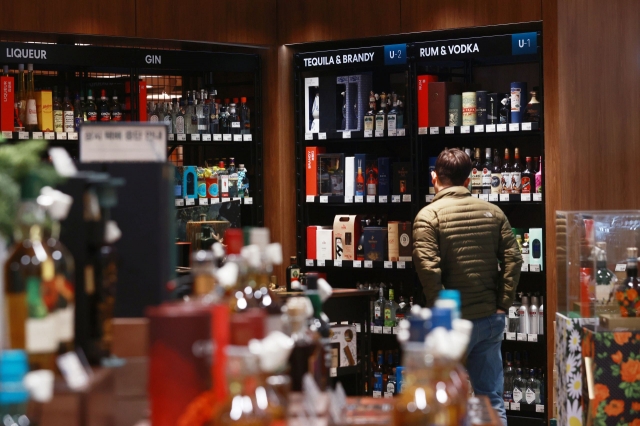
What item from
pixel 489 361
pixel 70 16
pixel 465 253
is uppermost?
pixel 70 16

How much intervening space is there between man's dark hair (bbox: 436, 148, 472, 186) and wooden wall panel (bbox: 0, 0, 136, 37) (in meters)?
2.32

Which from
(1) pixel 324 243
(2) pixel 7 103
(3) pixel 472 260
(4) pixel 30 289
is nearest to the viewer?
(4) pixel 30 289

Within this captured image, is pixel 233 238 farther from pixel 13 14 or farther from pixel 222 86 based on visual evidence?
pixel 222 86

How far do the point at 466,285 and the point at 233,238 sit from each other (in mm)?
3324

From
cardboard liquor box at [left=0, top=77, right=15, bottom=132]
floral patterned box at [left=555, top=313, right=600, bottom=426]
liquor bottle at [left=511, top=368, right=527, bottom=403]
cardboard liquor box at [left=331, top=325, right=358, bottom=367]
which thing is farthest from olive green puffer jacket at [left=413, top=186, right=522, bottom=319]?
cardboard liquor box at [left=0, top=77, right=15, bottom=132]

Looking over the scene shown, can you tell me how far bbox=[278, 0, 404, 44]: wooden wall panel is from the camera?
634cm

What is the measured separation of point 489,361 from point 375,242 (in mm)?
1557

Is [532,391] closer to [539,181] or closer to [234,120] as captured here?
[539,181]

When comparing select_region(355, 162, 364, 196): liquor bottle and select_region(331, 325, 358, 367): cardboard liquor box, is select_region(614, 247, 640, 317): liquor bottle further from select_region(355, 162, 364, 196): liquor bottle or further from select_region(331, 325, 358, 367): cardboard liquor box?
select_region(355, 162, 364, 196): liquor bottle

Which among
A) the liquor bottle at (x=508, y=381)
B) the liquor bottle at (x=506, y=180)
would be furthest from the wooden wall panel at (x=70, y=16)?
the liquor bottle at (x=508, y=381)

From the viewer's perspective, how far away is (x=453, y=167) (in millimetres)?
5188

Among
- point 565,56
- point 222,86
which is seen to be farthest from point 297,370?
point 222,86

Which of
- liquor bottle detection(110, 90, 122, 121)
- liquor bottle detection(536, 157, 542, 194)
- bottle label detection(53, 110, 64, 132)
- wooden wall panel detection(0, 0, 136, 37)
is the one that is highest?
wooden wall panel detection(0, 0, 136, 37)

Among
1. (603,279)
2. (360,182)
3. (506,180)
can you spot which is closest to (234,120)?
(360,182)
